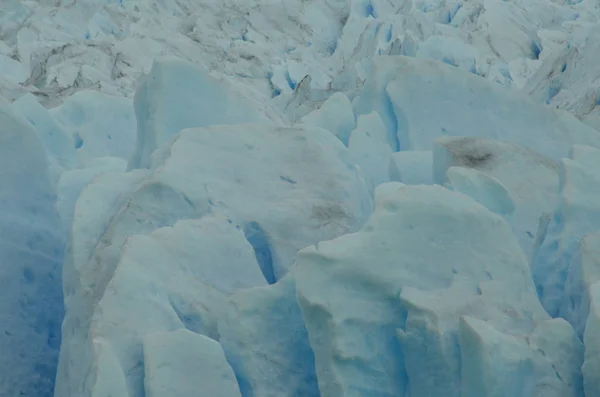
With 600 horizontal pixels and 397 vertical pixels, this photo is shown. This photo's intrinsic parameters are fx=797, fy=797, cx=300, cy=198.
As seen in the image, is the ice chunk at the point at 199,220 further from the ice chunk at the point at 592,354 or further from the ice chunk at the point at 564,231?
the ice chunk at the point at 592,354

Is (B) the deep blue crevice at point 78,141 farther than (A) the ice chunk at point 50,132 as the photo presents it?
Yes

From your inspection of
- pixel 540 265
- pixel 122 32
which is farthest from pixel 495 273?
pixel 122 32

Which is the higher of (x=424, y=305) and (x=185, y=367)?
(x=424, y=305)

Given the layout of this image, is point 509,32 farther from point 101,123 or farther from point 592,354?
point 592,354

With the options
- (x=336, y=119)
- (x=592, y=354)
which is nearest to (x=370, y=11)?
(x=336, y=119)

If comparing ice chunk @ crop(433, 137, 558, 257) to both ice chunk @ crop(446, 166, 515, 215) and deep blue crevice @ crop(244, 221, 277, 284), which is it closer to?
ice chunk @ crop(446, 166, 515, 215)

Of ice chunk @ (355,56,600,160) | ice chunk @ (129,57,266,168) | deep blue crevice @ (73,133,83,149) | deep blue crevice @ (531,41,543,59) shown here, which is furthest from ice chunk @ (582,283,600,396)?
deep blue crevice @ (531,41,543,59)

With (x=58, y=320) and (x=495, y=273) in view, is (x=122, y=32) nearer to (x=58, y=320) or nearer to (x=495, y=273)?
(x=58, y=320)

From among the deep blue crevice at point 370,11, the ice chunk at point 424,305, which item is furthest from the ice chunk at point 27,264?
the deep blue crevice at point 370,11
